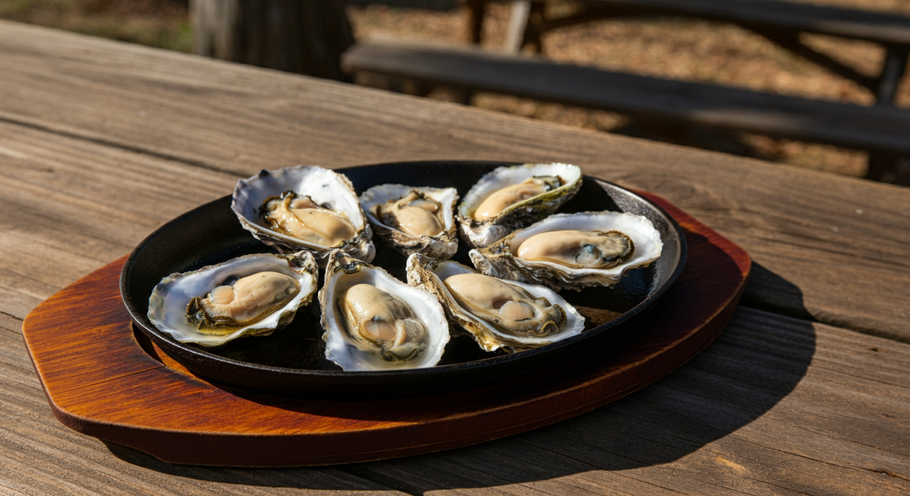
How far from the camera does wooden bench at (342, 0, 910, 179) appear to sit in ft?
10.1

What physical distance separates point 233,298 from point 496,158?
92cm

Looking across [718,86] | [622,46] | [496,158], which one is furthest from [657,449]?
[622,46]

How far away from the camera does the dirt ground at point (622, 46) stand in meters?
5.09

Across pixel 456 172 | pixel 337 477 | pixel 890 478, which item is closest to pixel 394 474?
pixel 337 477

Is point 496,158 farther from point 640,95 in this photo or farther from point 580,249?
point 640,95

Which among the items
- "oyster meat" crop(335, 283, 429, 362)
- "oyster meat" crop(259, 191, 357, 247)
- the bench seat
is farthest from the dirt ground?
"oyster meat" crop(335, 283, 429, 362)

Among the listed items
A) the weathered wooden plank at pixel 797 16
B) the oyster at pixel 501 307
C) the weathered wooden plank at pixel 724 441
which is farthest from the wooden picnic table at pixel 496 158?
the weathered wooden plank at pixel 797 16

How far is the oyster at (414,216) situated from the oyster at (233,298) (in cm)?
17

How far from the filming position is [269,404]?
0.88 m

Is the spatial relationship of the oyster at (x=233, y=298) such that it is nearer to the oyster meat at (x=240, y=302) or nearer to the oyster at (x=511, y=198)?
the oyster meat at (x=240, y=302)

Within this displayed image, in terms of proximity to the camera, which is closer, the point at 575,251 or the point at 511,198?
the point at 575,251

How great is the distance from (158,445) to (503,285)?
0.52 metres

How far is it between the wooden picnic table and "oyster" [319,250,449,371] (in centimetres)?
14

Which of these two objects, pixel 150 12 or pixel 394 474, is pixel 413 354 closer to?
pixel 394 474
